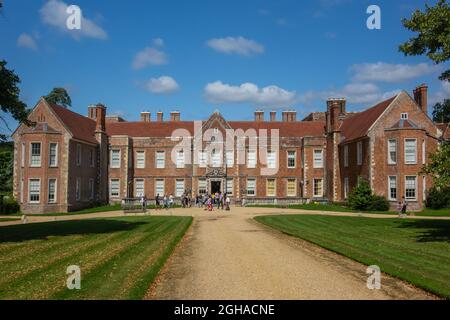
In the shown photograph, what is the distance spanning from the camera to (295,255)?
44.1 feet

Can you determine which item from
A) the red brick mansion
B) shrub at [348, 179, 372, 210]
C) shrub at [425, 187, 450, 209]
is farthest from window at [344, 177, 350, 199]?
shrub at [425, 187, 450, 209]

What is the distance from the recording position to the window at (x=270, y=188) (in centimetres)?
5000

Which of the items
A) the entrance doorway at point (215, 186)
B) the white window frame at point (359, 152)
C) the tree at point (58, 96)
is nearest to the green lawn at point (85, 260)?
the white window frame at point (359, 152)

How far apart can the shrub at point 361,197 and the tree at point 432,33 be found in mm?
21075

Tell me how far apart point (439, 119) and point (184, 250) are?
77.2 meters

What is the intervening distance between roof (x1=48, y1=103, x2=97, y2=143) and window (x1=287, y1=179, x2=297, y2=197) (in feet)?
71.2

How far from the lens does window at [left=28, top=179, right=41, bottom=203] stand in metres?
39.9

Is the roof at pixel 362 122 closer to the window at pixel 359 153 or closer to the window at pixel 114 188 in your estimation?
the window at pixel 359 153

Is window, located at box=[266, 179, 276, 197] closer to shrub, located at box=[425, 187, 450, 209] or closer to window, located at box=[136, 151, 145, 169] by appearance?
window, located at box=[136, 151, 145, 169]

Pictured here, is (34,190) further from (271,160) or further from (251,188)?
(271,160)
